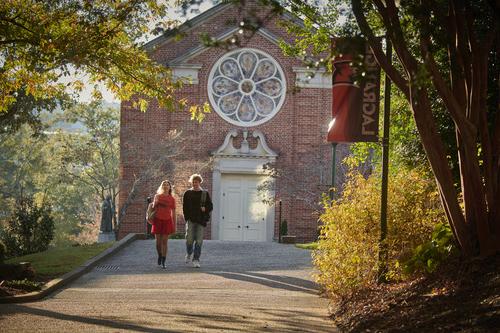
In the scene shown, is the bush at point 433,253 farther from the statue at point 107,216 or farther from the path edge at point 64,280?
the statue at point 107,216

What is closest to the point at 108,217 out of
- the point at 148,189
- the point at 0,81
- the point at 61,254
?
the point at 148,189

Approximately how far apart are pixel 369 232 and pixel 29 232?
54.9 ft

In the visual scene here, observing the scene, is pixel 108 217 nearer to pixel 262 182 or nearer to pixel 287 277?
pixel 262 182

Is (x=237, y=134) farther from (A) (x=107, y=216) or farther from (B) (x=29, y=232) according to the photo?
(B) (x=29, y=232)

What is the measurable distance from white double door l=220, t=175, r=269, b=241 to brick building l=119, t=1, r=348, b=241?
0.13 feet

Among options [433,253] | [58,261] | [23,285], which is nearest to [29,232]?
[58,261]

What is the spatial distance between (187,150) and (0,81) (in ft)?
65.8

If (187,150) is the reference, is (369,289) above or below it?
below

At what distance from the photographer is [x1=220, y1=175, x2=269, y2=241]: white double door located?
34.8m

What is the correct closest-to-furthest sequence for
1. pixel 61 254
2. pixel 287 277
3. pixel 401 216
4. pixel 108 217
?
1. pixel 401 216
2. pixel 287 277
3. pixel 61 254
4. pixel 108 217

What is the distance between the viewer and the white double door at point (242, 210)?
34844 mm

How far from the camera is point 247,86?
1410 inches

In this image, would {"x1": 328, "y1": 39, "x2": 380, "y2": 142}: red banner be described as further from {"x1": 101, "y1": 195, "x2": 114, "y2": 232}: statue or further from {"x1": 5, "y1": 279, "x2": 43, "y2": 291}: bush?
{"x1": 101, "y1": 195, "x2": 114, "y2": 232}: statue

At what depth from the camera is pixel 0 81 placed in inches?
586
